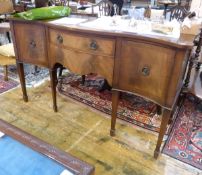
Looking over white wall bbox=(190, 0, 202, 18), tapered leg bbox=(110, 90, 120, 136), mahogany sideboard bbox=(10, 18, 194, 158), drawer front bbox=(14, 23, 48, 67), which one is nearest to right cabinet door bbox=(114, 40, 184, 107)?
mahogany sideboard bbox=(10, 18, 194, 158)

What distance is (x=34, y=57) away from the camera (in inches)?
66.9

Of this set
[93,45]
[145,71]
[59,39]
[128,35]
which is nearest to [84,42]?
[93,45]

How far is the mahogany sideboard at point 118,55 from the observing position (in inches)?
44.8

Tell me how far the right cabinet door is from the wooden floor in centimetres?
48

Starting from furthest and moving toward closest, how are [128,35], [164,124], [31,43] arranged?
[31,43], [164,124], [128,35]

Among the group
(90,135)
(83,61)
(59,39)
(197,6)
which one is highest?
(197,6)

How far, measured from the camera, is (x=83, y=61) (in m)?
1.44

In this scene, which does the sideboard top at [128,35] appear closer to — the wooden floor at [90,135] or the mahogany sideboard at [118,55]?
the mahogany sideboard at [118,55]

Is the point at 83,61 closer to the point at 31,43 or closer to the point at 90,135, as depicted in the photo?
the point at 31,43

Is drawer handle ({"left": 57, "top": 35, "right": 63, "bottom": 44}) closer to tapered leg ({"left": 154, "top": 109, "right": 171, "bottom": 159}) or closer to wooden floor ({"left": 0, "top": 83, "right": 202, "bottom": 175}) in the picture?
wooden floor ({"left": 0, "top": 83, "right": 202, "bottom": 175})

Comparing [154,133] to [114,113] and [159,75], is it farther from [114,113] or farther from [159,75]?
[159,75]

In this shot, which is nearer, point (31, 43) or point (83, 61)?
point (83, 61)

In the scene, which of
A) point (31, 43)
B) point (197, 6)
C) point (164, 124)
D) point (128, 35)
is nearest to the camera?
point (128, 35)

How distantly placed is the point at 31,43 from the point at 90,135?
0.86m
